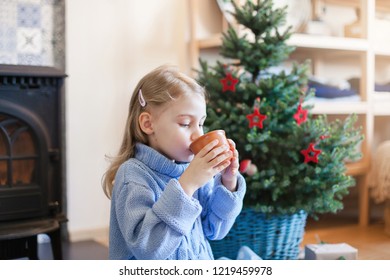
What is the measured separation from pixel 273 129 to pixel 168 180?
0.70 m

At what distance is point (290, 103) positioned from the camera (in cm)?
165

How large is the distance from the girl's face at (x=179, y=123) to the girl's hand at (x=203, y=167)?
0.08 metres

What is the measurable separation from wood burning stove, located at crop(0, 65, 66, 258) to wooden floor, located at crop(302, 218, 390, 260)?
87 centimetres

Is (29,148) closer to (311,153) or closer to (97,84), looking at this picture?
(97,84)

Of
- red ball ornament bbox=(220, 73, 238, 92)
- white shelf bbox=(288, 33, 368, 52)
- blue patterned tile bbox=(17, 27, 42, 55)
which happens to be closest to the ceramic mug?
red ball ornament bbox=(220, 73, 238, 92)

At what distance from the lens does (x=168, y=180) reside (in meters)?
1.03

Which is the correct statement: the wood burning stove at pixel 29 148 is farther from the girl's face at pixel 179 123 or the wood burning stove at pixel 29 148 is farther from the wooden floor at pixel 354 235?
the wooden floor at pixel 354 235

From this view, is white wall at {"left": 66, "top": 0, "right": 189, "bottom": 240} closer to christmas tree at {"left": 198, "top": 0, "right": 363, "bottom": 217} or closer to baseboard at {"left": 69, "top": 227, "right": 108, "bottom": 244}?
baseboard at {"left": 69, "top": 227, "right": 108, "bottom": 244}

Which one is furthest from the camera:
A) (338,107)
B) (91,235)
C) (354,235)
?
(338,107)

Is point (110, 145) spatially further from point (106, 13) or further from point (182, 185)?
point (182, 185)

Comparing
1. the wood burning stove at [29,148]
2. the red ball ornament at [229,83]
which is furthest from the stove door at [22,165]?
the red ball ornament at [229,83]

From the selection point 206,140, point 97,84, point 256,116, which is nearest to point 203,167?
point 206,140

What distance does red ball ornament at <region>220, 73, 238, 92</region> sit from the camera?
166 cm
